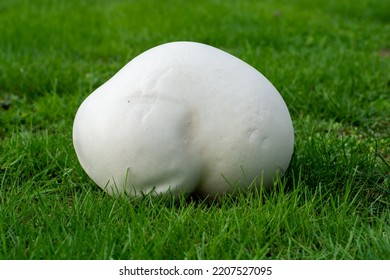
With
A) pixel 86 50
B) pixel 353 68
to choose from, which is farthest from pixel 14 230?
pixel 86 50

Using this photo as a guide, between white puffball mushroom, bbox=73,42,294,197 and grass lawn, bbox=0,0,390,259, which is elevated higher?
white puffball mushroom, bbox=73,42,294,197

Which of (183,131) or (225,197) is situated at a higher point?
(183,131)

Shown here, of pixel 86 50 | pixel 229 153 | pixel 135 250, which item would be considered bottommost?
pixel 86 50

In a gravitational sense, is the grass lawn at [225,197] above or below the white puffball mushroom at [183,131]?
below

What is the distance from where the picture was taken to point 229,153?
8.38ft

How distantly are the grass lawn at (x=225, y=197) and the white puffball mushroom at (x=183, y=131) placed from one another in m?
0.10

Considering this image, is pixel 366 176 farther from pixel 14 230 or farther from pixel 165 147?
pixel 14 230

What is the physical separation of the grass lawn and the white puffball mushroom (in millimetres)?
98

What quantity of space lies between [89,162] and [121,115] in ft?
→ 0.90

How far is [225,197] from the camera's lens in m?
2.66

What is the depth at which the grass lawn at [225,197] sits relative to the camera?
2.25 meters

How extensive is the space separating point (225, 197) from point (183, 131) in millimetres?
352

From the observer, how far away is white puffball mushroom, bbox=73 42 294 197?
2529mm

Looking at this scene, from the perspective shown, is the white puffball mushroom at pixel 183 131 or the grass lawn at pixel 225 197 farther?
the white puffball mushroom at pixel 183 131
